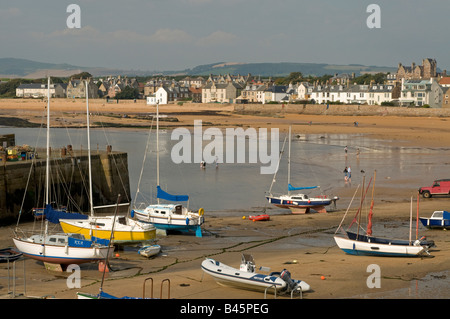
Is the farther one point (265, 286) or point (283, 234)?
point (283, 234)

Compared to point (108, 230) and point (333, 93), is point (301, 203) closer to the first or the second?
point (108, 230)

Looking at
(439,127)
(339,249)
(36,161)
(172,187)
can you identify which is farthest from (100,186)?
(439,127)

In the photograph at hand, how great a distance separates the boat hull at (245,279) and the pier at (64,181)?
13.4m

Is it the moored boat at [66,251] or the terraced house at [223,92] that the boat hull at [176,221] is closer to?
the moored boat at [66,251]

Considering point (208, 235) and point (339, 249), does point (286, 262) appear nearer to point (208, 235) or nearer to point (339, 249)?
point (339, 249)

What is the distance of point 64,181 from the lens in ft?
99.1

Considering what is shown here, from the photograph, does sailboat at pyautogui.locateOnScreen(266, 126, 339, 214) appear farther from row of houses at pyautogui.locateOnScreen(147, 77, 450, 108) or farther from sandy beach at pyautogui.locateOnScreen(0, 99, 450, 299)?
row of houses at pyautogui.locateOnScreen(147, 77, 450, 108)

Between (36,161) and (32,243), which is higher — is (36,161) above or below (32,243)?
above

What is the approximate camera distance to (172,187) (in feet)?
127

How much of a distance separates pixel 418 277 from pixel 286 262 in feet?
13.2

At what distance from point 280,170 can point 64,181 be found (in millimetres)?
19966

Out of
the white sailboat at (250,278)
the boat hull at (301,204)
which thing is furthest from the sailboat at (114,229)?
the boat hull at (301,204)

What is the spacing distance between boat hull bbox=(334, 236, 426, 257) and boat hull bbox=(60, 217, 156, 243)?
22.4ft

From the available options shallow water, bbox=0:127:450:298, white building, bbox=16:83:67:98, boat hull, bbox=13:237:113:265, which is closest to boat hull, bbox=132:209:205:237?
shallow water, bbox=0:127:450:298
